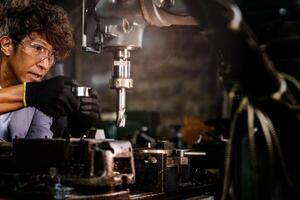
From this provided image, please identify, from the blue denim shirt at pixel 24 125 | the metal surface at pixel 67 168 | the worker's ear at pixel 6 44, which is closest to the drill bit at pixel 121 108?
the metal surface at pixel 67 168

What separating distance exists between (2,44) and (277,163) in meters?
1.83

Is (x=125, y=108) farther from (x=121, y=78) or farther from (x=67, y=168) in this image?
(x=67, y=168)

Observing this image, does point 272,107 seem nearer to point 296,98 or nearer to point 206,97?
point 296,98

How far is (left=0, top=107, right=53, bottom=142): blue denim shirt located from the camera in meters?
2.51

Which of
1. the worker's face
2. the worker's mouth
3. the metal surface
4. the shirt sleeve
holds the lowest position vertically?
the metal surface

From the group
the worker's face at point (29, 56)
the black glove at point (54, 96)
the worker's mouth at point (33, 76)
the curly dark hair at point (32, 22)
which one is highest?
the curly dark hair at point (32, 22)

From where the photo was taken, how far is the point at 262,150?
1540 millimetres

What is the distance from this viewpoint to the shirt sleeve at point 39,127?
257 cm

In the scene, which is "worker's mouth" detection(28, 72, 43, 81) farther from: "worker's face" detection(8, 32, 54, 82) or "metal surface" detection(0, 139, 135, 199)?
"metal surface" detection(0, 139, 135, 199)

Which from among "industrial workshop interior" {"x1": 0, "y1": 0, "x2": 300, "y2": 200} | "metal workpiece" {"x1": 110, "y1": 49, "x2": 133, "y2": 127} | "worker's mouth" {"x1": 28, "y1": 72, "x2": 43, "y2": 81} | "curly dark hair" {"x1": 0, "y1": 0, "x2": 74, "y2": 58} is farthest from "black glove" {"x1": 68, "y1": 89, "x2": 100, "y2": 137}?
"curly dark hair" {"x1": 0, "y1": 0, "x2": 74, "y2": 58}

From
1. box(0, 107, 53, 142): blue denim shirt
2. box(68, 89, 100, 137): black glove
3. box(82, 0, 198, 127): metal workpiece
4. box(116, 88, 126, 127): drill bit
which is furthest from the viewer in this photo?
box(0, 107, 53, 142): blue denim shirt

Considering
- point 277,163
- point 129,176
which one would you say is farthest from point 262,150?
point 129,176

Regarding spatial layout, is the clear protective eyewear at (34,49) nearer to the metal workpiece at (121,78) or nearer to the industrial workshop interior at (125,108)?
the industrial workshop interior at (125,108)

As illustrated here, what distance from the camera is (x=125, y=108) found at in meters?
1.97
